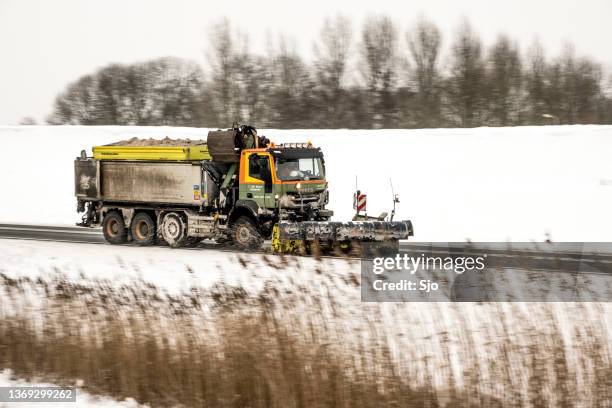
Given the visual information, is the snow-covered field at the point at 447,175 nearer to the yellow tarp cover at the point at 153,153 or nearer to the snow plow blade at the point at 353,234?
the snow plow blade at the point at 353,234

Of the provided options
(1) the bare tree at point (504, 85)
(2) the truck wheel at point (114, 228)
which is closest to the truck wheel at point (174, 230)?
(2) the truck wheel at point (114, 228)

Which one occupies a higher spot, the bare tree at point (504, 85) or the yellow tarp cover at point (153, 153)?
the bare tree at point (504, 85)

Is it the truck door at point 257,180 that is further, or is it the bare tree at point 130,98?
the bare tree at point 130,98

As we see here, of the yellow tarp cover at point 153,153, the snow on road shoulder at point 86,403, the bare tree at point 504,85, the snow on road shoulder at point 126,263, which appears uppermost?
the bare tree at point 504,85

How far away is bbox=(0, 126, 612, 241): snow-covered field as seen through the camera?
862 inches

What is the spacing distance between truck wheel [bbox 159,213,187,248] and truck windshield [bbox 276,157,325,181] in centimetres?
322

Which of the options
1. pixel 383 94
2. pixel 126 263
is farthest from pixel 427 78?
pixel 126 263

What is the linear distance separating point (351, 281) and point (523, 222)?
54.3 ft

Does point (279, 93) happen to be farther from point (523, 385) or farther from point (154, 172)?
point (523, 385)

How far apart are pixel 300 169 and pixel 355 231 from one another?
273 centimetres

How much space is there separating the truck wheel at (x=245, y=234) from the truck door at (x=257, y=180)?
0.55 m

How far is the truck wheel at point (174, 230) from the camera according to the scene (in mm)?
18859

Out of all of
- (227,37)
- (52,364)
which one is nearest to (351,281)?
(52,364)

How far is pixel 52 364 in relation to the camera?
7.33 m
